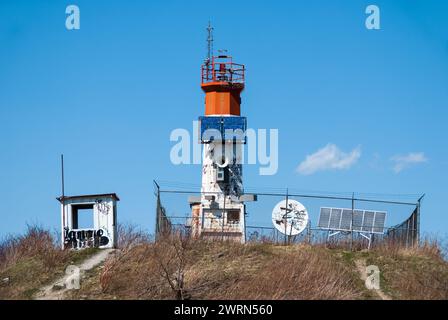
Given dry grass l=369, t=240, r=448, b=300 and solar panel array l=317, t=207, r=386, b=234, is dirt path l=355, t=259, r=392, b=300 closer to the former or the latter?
dry grass l=369, t=240, r=448, b=300

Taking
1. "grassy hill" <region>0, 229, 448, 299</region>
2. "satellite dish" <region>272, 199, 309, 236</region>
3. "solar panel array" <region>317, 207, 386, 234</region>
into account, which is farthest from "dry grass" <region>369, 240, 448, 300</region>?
"satellite dish" <region>272, 199, 309, 236</region>

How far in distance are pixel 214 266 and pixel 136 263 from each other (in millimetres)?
2663

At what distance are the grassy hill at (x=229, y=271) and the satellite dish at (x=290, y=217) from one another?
6.34 ft

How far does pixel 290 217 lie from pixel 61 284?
33.4ft

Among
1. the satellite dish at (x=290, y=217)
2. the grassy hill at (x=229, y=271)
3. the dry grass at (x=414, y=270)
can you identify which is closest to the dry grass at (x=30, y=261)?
the grassy hill at (x=229, y=271)

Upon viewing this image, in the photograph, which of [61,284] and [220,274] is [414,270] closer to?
[220,274]

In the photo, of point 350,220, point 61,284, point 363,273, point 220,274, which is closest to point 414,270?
point 363,273

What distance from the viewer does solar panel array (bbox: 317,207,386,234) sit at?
39438 mm

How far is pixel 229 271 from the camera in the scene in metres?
33.7

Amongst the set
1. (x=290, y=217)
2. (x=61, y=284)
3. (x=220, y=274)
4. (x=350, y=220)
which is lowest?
(x=61, y=284)

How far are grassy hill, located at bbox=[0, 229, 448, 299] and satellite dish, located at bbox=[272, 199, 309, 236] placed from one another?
193cm

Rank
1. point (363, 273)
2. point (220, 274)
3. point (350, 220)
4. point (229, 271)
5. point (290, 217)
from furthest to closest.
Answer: point (350, 220), point (290, 217), point (363, 273), point (229, 271), point (220, 274)
